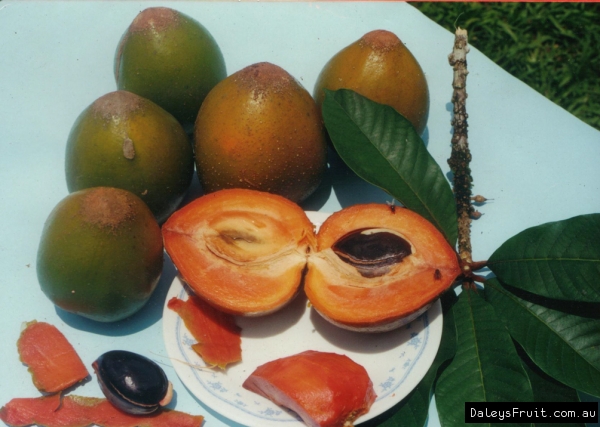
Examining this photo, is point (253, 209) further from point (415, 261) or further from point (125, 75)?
point (125, 75)

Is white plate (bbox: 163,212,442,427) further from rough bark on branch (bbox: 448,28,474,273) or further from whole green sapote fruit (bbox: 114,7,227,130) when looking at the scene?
whole green sapote fruit (bbox: 114,7,227,130)

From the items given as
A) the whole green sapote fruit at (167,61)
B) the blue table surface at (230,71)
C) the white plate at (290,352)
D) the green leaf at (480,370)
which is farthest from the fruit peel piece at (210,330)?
the whole green sapote fruit at (167,61)

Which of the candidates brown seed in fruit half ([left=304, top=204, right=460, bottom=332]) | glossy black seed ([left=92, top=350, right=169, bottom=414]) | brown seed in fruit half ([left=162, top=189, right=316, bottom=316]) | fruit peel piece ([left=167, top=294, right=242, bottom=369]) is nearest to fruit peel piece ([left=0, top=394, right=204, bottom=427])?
glossy black seed ([left=92, top=350, right=169, bottom=414])

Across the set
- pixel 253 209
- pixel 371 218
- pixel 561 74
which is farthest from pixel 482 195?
pixel 561 74

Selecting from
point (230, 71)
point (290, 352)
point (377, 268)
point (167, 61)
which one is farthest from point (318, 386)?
point (230, 71)

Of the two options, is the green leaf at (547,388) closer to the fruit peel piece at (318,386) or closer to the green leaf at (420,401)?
the green leaf at (420,401)
